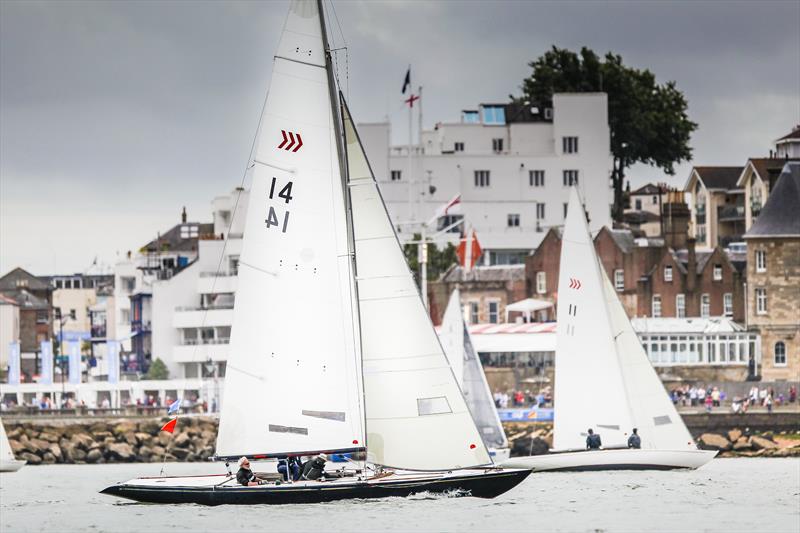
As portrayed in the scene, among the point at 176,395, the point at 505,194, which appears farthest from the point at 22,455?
the point at 505,194

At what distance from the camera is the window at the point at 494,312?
4277 inches

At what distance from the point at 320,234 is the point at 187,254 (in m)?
92.9

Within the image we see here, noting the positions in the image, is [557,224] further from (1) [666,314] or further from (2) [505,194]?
(1) [666,314]

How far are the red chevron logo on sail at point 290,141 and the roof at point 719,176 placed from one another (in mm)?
102387

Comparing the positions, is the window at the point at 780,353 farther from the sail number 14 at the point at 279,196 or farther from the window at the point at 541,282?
the sail number 14 at the point at 279,196

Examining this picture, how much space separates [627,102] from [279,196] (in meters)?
87.4

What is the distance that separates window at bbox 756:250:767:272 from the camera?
9703 centimetres

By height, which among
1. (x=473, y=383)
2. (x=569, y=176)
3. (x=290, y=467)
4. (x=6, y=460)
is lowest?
(x=6, y=460)

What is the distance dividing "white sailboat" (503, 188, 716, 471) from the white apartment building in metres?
56.2

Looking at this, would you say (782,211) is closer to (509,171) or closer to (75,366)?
(509,171)

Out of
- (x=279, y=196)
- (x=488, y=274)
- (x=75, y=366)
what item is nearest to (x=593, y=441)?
(x=279, y=196)

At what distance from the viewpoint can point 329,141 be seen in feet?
140

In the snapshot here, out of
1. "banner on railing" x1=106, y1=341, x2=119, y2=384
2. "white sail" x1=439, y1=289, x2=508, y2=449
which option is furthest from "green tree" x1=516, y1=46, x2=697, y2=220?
"white sail" x1=439, y1=289, x2=508, y2=449

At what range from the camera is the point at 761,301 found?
3826 inches
